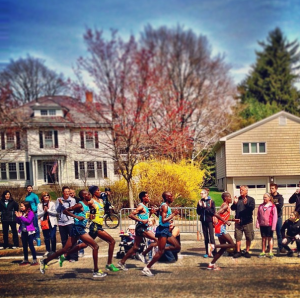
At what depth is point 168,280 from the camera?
777cm

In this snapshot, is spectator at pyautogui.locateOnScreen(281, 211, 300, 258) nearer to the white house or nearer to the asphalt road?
the asphalt road

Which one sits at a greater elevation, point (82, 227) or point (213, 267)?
point (82, 227)

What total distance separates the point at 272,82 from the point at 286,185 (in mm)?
18590

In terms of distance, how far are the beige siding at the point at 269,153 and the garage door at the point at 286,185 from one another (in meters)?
0.33

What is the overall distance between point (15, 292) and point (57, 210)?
2954 millimetres

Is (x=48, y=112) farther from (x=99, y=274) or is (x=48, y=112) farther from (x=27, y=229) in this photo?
(x=99, y=274)

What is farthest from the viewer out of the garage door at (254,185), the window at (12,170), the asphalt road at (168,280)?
the window at (12,170)

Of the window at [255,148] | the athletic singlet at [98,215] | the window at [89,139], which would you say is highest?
the window at [89,139]

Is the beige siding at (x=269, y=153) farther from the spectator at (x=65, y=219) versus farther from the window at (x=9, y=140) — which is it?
the window at (x=9, y=140)

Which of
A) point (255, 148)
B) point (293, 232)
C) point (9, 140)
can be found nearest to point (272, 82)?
point (255, 148)

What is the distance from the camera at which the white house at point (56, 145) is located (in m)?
20.8

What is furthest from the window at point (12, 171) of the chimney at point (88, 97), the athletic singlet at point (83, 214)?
the athletic singlet at point (83, 214)

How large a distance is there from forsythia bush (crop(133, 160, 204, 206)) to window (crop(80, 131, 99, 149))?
2.95 m

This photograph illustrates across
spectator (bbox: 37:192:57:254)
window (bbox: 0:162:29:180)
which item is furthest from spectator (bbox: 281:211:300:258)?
window (bbox: 0:162:29:180)
